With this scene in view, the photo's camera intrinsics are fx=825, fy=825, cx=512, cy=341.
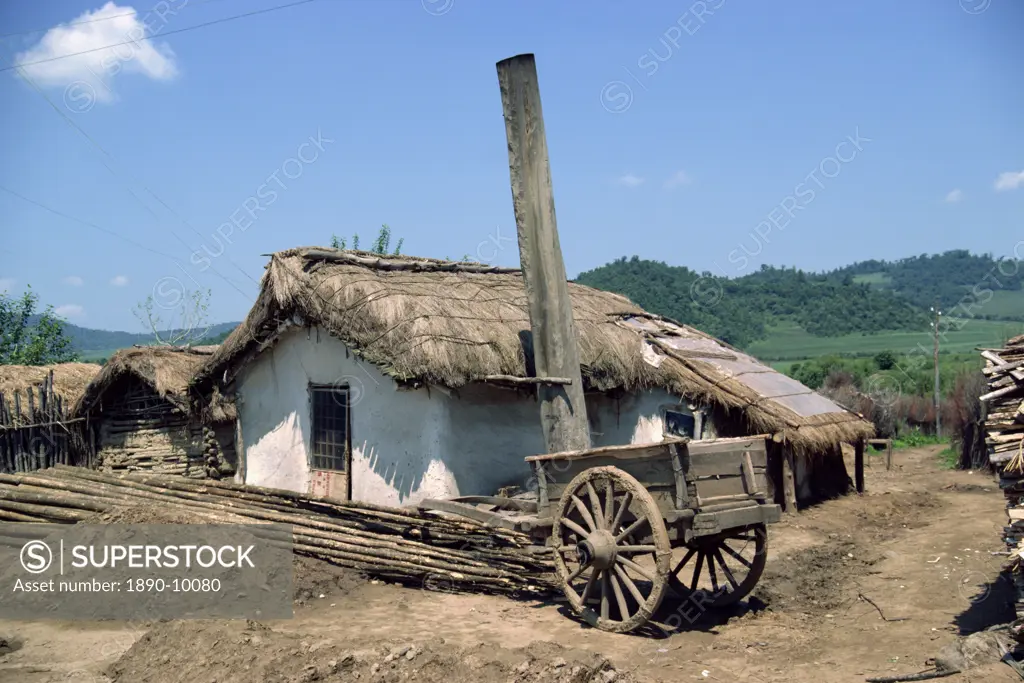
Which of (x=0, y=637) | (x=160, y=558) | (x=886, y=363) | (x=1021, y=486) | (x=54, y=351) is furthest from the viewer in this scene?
(x=886, y=363)

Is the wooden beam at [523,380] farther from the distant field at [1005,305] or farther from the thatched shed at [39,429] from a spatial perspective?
the distant field at [1005,305]

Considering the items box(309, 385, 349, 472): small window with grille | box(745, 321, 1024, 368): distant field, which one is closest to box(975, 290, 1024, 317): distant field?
box(745, 321, 1024, 368): distant field

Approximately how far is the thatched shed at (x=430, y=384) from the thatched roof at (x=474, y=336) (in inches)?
1.0

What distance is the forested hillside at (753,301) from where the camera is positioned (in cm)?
4403

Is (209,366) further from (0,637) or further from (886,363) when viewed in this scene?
(886,363)

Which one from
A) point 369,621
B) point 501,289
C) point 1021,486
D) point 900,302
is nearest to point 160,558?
point 369,621

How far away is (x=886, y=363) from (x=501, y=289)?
81.1ft

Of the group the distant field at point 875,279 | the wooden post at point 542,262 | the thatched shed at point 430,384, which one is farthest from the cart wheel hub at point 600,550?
the distant field at point 875,279

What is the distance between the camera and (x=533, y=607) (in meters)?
7.54

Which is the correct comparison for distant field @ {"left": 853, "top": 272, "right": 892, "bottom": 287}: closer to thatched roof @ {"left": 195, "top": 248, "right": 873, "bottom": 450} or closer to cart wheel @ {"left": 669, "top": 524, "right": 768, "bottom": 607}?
thatched roof @ {"left": 195, "top": 248, "right": 873, "bottom": 450}

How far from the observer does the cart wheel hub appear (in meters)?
6.39

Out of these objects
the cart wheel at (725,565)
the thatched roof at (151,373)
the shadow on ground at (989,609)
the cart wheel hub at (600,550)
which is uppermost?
the thatched roof at (151,373)

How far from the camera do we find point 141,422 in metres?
14.3

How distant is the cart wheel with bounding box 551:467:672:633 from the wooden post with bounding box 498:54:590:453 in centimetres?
203
